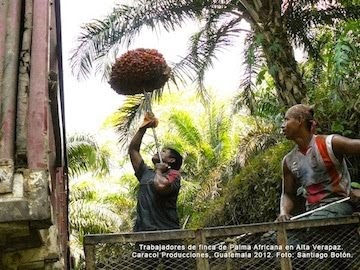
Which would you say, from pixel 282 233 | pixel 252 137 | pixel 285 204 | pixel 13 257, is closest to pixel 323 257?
pixel 282 233

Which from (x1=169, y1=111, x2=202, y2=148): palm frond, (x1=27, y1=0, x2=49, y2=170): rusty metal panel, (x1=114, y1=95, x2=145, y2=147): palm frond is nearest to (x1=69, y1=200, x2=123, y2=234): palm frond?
(x1=169, y1=111, x2=202, y2=148): palm frond

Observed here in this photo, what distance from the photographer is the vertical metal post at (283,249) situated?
11.1 ft

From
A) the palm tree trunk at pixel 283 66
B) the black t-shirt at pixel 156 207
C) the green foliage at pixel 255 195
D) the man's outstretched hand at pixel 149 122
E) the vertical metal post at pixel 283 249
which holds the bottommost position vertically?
the vertical metal post at pixel 283 249

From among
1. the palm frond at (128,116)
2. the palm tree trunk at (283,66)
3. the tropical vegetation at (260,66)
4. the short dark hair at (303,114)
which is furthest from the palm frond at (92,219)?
the short dark hair at (303,114)

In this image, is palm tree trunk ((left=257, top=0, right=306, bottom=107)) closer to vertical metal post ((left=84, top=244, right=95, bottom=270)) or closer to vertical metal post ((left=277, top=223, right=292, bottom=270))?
vertical metal post ((left=277, top=223, right=292, bottom=270))

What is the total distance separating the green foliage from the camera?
23.8 feet

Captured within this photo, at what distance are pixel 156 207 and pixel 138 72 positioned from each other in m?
1.25

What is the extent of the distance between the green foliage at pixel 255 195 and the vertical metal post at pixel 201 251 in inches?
156

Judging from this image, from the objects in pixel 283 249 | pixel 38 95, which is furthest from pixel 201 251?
pixel 38 95

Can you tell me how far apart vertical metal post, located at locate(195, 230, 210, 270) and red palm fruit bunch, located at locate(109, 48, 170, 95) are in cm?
194

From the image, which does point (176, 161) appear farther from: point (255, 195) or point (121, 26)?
point (121, 26)

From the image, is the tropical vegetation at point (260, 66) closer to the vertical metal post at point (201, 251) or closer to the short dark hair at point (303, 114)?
the short dark hair at point (303, 114)

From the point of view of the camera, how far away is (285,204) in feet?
13.8

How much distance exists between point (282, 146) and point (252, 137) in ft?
9.84
